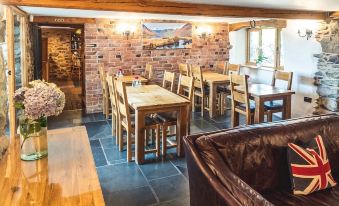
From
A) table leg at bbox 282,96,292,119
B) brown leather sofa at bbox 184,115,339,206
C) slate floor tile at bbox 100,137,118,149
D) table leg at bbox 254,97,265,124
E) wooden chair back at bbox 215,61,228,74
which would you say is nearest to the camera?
brown leather sofa at bbox 184,115,339,206

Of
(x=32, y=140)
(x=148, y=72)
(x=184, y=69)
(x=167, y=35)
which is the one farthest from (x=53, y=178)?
(x=167, y=35)

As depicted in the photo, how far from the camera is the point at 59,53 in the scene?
10461mm

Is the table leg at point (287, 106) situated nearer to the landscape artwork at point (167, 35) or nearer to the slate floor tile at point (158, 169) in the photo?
the slate floor tile at point (158, 169)

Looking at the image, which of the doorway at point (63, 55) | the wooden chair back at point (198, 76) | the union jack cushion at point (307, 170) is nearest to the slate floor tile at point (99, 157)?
the union jack cushion at point (307, 170)

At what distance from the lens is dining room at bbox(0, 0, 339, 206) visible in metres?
1.66

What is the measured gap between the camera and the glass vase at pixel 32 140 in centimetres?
166

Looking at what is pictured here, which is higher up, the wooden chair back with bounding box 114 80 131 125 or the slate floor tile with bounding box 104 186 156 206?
the wooden chair back with bounding box 114 80 131 125

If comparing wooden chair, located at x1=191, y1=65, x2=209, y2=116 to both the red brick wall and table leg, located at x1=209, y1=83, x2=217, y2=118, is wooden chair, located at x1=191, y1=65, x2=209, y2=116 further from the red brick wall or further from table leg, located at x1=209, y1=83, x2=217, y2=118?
the red brick wall

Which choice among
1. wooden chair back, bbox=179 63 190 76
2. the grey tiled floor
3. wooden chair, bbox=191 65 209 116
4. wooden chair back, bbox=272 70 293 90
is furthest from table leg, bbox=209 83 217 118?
the grey tiled floor

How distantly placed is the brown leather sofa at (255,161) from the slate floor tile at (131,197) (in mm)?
775

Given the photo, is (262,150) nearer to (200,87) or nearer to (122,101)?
(122,101)

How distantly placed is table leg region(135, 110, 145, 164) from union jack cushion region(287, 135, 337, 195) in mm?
1815

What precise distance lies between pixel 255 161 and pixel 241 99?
2.57 meters

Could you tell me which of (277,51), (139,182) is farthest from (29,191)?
(277,51)
